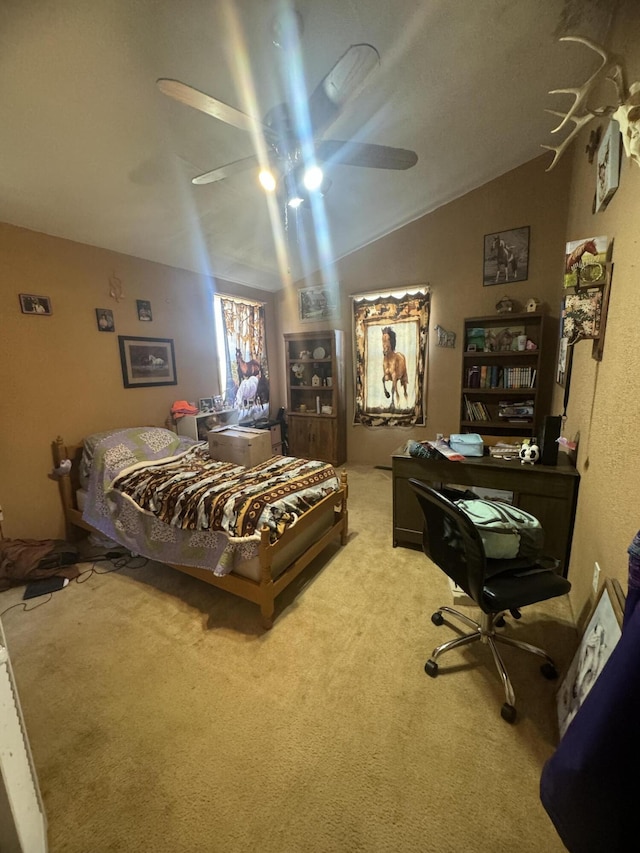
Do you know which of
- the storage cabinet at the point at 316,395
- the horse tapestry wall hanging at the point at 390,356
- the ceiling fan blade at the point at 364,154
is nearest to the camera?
the ceiling fan blade at the point at 364,154

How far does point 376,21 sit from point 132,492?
10.2 ft

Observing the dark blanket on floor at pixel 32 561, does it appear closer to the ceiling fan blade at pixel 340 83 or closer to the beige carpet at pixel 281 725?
the beige carpet at pixel 281 725

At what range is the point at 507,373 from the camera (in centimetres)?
357

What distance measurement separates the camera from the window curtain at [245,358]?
4387mm

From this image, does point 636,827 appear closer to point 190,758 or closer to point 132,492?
point 190,758

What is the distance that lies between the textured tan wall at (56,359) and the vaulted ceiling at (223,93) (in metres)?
0.23

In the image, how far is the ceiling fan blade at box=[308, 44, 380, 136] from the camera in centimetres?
136

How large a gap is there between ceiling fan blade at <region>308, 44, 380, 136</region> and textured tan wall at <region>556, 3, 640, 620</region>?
1.15m

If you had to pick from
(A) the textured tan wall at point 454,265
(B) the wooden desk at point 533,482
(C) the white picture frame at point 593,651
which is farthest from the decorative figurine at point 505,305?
(C) the white picture frame at point 593,651

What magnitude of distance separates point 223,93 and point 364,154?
85 cm

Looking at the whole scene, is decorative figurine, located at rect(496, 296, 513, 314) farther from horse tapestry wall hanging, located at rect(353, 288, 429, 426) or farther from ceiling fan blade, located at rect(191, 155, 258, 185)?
ceiling fan blade, located at rect(191, 155, 258, 185)

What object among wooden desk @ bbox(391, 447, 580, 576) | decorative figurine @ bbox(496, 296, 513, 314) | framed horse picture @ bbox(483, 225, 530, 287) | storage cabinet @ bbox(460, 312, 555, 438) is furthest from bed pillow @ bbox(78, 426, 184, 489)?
framed horse picture @ bbox(483, 225, 530, 287)

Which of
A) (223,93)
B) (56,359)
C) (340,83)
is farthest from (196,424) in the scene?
(340,83)

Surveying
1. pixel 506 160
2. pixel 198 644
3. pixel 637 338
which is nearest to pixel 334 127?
pixel 506 160
